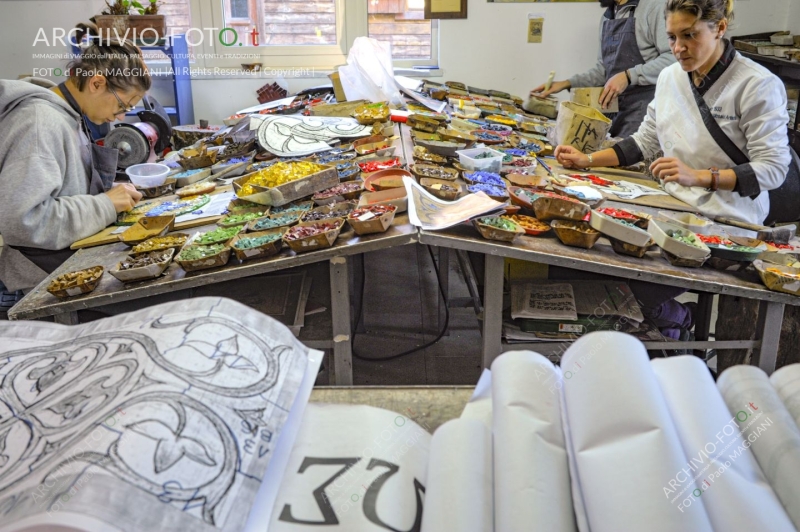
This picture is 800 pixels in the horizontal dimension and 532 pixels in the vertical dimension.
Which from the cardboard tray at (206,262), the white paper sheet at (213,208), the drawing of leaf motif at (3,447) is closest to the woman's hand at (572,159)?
the white paper sheet at (213,208)

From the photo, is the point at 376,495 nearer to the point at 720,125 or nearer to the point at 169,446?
the point at 169,446

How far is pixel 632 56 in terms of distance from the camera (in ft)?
15.8

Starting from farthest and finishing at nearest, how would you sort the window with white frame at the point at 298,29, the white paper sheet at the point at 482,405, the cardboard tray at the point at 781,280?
→ the window with white frame at the point at 298,29
the cardboard tray at the point at 781,280
the white paper sheet at the point at 482,405

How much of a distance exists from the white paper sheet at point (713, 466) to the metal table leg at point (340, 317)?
133 centimetres

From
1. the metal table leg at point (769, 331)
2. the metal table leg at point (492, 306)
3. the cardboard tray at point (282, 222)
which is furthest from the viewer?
the cardboard tray at point (282, 222)

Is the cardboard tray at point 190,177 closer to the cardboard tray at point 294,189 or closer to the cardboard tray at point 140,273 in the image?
the cardboard tray at point 294,189

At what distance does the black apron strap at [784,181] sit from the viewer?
268cm

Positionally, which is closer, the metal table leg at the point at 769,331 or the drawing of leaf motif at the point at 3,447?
the drawing of leaf motif at the point at 3,447

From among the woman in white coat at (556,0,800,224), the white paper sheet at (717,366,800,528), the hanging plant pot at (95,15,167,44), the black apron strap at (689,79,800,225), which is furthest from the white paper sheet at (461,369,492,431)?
the hanging plant pot at (95,15,167,44)

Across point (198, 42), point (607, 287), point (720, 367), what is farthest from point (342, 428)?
point (198, 42)

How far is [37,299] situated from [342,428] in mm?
1433

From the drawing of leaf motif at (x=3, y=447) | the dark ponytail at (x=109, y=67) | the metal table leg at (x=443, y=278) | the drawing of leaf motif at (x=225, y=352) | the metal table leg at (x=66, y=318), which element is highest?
the dark ponytail at (x=109, y=67)

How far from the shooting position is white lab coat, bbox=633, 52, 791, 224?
2.54 metres

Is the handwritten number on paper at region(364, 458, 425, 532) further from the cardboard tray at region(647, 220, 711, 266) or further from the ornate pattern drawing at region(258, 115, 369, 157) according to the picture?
the ornate pattern drawing at region(258, 115, 369, 157)
